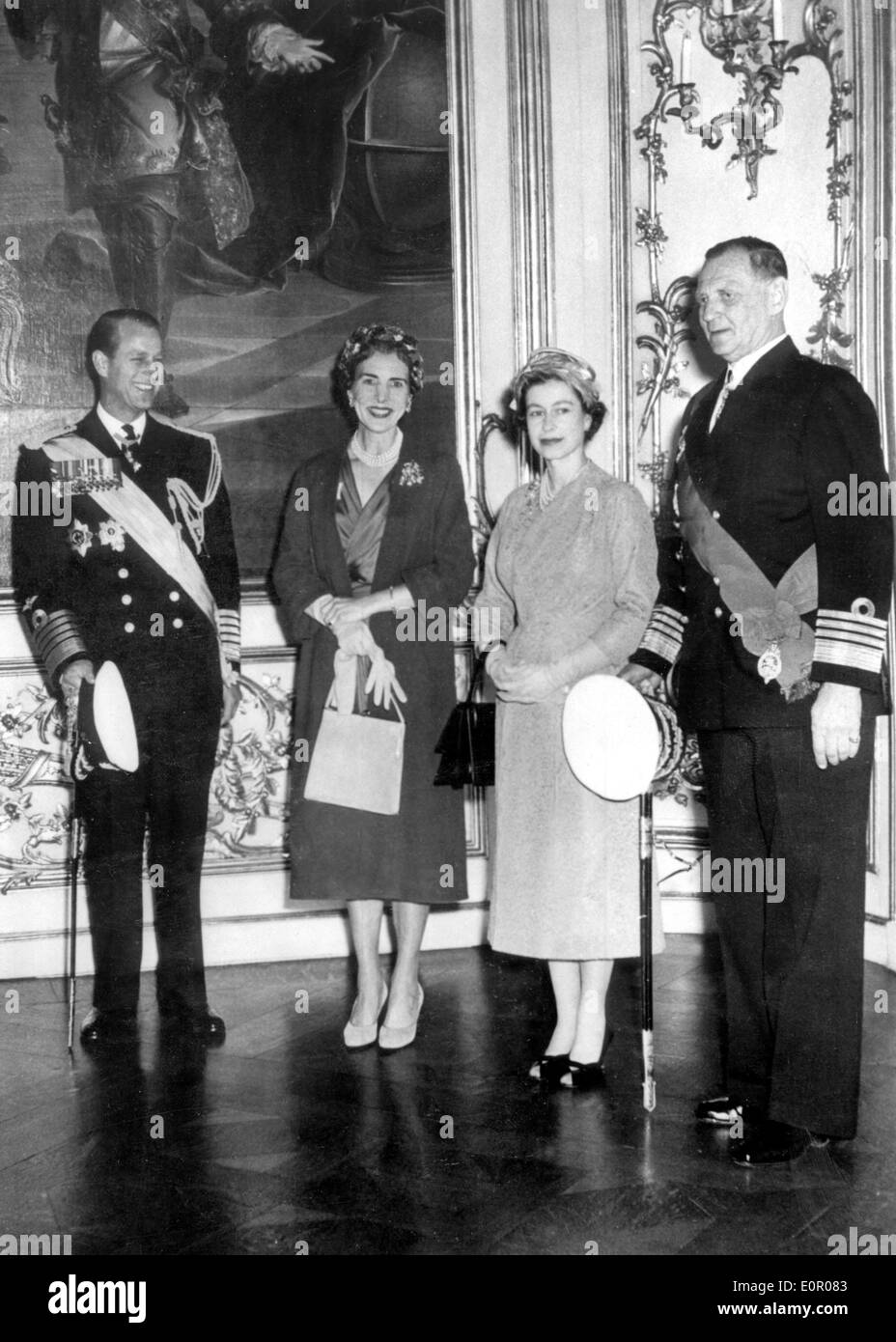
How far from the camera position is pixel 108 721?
3463 millimetres

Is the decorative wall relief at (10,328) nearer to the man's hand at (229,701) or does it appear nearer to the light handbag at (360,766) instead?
the man's hand at (229,701)

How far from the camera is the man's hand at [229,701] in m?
3.71

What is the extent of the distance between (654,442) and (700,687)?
1.79 m

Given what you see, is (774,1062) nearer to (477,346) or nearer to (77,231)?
(477,346)

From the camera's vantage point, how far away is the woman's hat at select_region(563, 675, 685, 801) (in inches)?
110

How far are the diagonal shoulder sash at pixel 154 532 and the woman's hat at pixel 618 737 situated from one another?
1.22 metres

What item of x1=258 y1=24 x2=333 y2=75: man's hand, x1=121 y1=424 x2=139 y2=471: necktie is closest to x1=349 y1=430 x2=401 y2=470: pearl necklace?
x1=121 y1=424 x2=139 y2=471: necktie

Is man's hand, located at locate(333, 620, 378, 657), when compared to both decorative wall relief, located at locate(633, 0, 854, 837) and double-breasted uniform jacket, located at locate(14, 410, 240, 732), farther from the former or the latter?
decorative wall relief, located at locate(633, 0, 854, 837)

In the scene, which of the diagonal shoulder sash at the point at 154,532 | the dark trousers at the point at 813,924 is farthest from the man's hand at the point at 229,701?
the dark trousers at the point at 813,924

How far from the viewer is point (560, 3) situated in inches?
166

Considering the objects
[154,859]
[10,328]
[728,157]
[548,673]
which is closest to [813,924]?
[548,673]

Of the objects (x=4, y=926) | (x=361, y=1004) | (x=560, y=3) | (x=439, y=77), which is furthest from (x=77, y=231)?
(x=361, y=1004)

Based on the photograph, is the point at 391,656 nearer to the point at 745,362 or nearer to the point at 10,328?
the point at 745,362

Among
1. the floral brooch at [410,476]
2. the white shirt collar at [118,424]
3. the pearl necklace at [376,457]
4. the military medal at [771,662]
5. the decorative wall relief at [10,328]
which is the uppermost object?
the decorative wall relief at [10,328]
